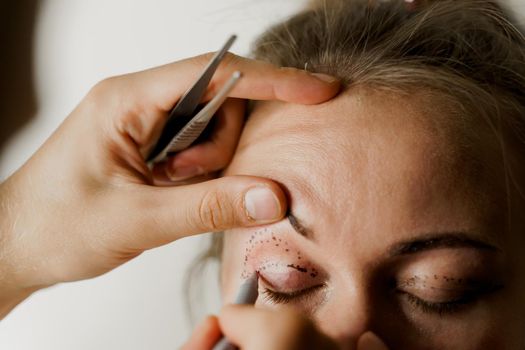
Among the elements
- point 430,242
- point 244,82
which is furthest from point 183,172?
point 430,242

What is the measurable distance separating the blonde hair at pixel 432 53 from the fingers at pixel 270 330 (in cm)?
48

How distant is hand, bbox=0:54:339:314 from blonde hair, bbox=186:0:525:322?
0.42 ft

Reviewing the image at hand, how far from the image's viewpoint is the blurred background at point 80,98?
5.46 feet

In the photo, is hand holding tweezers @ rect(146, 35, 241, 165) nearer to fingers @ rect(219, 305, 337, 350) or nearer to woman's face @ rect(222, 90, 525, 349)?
woman's face @ rect(222, 90, 525, 349)

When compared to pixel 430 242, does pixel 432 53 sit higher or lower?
higher

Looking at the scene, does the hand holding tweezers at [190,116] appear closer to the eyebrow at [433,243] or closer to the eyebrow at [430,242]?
the eyebrow at [430,242]

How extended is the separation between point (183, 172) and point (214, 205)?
0.24 metres

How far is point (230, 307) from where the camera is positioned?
66 centimetres

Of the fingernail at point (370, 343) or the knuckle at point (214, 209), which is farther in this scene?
the knuckle at point (214, 209)

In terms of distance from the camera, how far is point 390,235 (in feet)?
2.82

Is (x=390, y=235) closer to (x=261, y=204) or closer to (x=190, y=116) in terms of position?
(x=261, y=204)

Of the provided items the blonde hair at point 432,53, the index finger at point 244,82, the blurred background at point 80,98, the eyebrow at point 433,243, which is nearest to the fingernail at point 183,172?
the index finger at point 244,82

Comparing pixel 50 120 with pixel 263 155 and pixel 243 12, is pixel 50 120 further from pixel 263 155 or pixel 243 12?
pixel 263 155

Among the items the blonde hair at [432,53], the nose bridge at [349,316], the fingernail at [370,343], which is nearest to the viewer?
the fingernail at [370,343]
